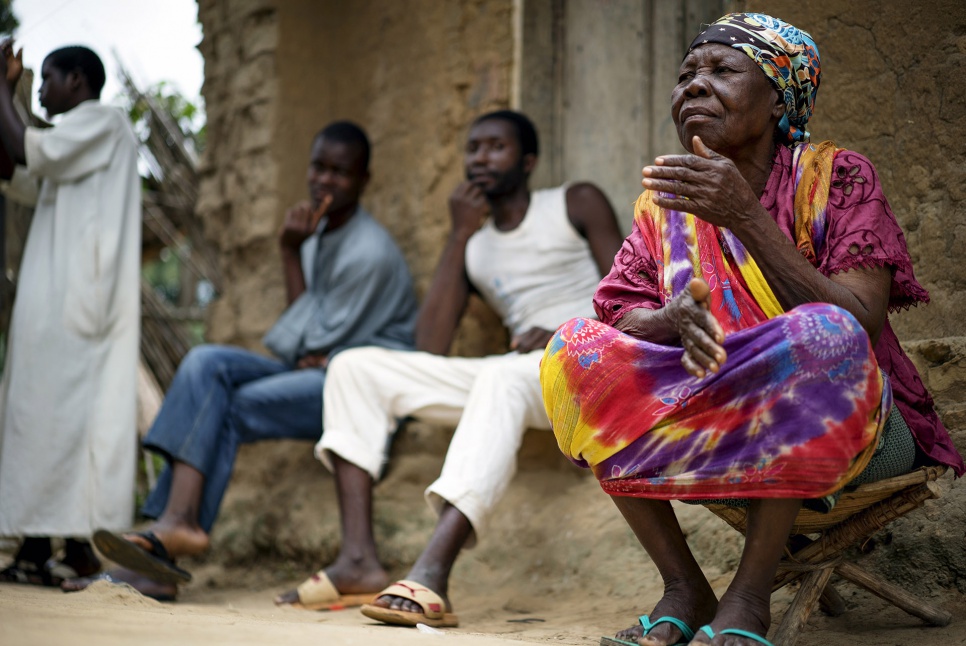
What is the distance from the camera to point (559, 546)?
12.3ft

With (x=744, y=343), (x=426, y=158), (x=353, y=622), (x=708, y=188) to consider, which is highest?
(x=426, y=158)

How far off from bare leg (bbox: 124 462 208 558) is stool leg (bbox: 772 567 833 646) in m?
2.21

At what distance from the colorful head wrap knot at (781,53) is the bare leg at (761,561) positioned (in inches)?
38.4

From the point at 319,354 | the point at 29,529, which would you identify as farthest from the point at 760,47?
the point at 29,529

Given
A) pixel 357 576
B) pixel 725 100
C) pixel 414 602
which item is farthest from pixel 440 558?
pixel 725 100

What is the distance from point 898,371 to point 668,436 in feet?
1.98

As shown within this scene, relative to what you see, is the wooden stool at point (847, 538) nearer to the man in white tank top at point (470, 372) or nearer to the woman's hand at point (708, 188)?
the woman's hand at point (708, 188)

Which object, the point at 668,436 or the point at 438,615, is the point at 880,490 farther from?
the point at 438,615

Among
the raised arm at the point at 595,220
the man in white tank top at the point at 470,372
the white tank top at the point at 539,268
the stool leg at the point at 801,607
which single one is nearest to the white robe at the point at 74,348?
the man in white tank top at the point at 470,372

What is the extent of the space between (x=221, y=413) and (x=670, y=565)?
7.36 ft

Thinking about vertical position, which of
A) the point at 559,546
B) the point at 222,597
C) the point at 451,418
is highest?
the point at 451,418

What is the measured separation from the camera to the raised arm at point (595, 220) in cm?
402

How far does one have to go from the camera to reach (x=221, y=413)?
4.09 metres

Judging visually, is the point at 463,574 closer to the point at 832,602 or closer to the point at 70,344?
the point at 832,602
